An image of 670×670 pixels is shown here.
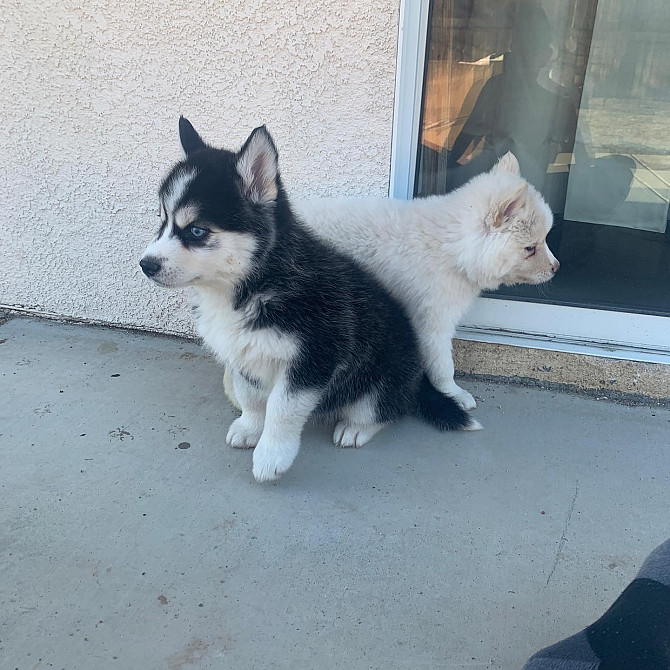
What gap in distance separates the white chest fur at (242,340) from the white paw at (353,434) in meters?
0.47

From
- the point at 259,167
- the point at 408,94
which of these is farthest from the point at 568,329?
the point at 259,167

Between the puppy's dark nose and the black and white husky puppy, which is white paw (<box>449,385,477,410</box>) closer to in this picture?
the black and white husky puppy

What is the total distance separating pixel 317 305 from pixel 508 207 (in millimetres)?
958

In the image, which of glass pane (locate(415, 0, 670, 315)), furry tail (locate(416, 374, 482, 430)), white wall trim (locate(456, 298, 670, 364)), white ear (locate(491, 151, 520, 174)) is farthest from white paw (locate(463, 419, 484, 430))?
white ear (locate(491, 151, 520, 174))

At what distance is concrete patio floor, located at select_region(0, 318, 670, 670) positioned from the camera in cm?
187

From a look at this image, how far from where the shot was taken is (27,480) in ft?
8.30

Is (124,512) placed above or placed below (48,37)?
below

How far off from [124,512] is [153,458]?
0.35m

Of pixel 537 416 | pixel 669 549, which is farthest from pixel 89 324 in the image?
pixel 669 549

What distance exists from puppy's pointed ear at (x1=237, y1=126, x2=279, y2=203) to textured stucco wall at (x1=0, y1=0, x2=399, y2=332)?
1.03 metres

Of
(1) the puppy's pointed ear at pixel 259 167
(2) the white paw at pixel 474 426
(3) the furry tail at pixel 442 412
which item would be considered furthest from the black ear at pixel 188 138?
(2) the white paw at pixel 474 426

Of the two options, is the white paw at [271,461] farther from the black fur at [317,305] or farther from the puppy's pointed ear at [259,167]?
the puppy's pointed ear at [259,167]

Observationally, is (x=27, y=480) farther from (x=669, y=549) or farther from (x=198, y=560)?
(x=669, y=549)

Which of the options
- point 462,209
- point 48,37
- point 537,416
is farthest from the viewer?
point 48,37
